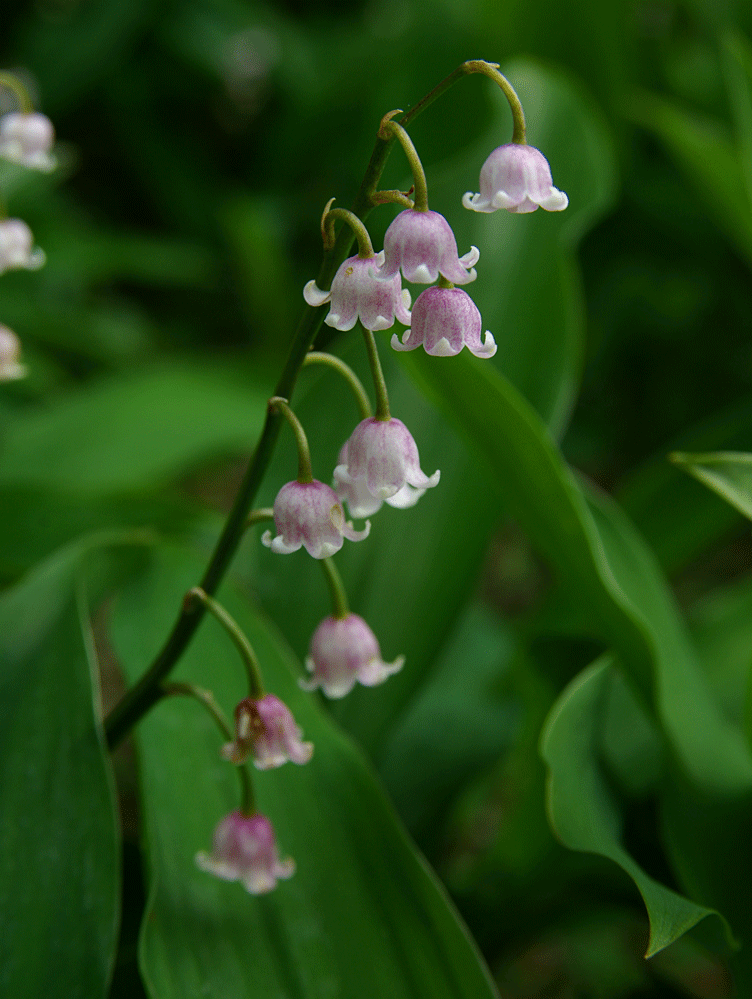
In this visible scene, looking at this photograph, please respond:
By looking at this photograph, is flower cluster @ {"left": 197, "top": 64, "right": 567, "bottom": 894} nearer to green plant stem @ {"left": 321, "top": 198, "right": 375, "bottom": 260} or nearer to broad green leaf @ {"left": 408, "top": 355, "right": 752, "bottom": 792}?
green plant stem @ {"left": 321, "top": 198, "right": 375, "bottom": 260}

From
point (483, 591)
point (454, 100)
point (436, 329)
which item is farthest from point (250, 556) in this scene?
point (454, 100)

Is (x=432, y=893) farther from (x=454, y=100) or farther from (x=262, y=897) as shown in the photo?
(x=454, y=100)

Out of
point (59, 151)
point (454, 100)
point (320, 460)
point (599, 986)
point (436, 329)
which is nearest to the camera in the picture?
point (436, 329)

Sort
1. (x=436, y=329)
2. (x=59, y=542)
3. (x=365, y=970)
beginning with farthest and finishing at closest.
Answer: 1. (x=59, y=542)
2. (x=365, y=970)
3. (x=436, y=329)

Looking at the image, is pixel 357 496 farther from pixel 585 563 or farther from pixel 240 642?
pixel 585 563

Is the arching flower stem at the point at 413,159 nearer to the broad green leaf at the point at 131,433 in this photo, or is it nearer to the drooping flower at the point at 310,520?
the drooping flower at the point at 310,520

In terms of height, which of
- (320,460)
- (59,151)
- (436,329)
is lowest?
(320,460)

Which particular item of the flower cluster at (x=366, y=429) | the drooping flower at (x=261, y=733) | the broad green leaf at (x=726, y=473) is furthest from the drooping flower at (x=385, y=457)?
the broad green leaf at (x=726, y=473)

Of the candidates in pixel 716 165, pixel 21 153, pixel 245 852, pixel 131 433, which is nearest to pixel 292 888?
pixel 245 852

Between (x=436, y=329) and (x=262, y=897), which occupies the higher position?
(x=436, y=329)
